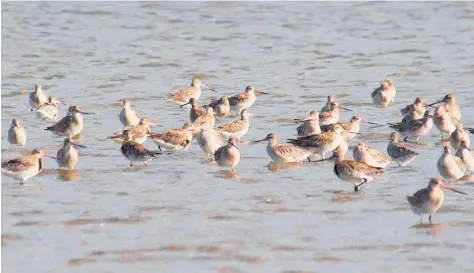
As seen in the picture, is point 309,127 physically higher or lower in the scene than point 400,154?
higher

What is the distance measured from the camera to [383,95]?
23.1 metres

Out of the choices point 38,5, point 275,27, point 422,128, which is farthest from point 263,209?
point 38,5

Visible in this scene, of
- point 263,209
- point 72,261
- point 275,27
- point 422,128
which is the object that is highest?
point 275,27

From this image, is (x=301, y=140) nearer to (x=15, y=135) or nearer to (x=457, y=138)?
(x=457, y=138)

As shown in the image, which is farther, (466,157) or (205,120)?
(205,120)

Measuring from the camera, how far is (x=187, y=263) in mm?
12039

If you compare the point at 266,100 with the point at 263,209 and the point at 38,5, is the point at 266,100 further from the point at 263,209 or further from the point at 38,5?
the point at 38,5

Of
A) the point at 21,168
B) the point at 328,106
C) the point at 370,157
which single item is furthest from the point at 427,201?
the point at 328,106

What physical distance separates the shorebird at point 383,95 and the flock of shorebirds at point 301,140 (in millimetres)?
31

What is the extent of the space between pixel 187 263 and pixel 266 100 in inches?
492

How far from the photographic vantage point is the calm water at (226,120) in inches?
493

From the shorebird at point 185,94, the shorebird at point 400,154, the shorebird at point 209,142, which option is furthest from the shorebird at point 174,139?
the shorebird at point 185,94

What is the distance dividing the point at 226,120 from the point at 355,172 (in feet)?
26.4

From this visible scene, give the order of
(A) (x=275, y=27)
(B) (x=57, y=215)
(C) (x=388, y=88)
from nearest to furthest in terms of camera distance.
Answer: (B) (x=57, y=215)
(C) (x=388, y=88)
(A) (x=275, y=27)
